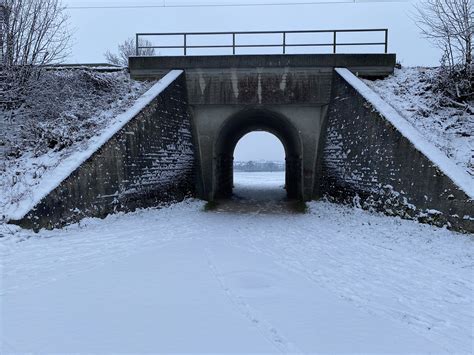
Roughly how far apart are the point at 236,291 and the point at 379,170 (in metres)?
7.12

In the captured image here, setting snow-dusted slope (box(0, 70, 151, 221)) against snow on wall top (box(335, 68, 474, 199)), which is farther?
snow-dusted slope (box(0, 70, 151, 221))

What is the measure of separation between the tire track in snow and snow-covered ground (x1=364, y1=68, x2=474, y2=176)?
24.7 feet

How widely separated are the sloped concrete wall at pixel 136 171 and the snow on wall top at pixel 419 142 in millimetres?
6415

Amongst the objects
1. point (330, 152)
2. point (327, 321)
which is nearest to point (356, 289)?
point (327, 321)

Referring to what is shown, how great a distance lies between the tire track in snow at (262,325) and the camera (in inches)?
131

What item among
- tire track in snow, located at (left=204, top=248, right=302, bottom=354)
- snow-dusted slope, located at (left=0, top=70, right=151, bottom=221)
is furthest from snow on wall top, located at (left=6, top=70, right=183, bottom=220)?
tire track in snow, located at (left=204, top=248, right=302, bottom=354)

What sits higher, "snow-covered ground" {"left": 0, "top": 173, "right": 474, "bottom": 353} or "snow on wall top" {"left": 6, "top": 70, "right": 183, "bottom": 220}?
"snow on wall top" {"left": 6, "top": 70, "right": 183, "bottom": 220}

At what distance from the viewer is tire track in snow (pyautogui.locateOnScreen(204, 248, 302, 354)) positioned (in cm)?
334

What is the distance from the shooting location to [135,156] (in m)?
11.2

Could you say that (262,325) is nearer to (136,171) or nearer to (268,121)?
(136,171)

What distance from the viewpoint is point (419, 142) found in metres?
9.12

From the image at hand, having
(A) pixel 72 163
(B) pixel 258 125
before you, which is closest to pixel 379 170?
(A) pixel 72 163

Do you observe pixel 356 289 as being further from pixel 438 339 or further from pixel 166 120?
pixel 166 120

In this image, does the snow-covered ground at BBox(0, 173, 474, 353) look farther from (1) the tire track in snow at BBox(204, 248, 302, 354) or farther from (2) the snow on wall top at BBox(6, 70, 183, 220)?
(2) the snow on wall top at BBox(6, 70, 183, 220)
